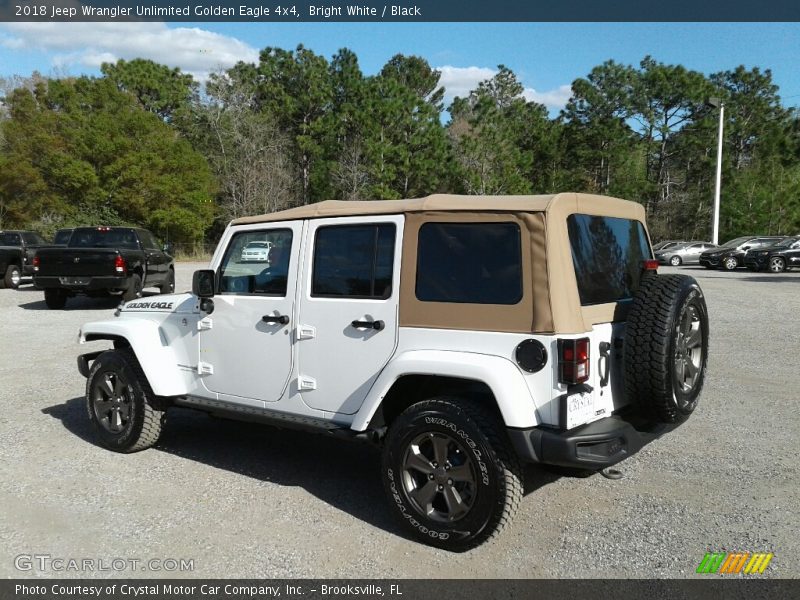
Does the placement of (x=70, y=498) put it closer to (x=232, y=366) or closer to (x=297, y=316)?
(x=232, y=366)

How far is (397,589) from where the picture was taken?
11.1ft

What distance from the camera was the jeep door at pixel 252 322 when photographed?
177 inches

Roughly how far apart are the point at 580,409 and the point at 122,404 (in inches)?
144

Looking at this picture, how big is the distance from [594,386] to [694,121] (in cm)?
5448

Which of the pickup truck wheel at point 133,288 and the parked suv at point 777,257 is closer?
the pickup truck wheel at point 133,288

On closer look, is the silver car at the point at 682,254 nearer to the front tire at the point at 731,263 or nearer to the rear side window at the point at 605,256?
the front tire at the point at 731,263

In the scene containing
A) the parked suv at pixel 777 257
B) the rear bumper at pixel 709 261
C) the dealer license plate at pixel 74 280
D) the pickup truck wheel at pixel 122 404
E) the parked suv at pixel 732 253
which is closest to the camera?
the pickup truck wheel at pixel 122 404

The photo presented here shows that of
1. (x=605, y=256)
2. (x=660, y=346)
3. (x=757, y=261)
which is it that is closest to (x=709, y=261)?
(x=757, y=261)

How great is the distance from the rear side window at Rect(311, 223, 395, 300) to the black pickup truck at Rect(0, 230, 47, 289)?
18.6m

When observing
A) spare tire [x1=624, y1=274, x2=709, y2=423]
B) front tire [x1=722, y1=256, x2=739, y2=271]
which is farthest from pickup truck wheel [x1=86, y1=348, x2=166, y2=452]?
front tire [x1=722, y1=256, x2=739, y2=271]

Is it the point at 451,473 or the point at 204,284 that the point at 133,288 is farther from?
the point at 451,473

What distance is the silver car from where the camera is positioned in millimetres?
36094

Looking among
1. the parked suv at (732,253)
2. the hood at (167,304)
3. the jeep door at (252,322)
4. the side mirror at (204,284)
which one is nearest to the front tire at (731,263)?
the parked suv at (732,253)

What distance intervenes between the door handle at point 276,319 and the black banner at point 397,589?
5.34ft
